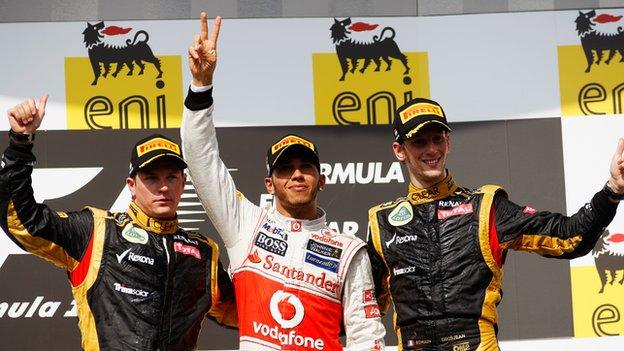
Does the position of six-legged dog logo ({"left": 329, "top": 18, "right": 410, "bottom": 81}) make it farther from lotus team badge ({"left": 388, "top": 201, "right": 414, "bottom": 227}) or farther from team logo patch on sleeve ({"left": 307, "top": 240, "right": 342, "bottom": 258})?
team logo patch on sleeve ({"left": 307, "top": 240, "right": 342, "bottom": 258})

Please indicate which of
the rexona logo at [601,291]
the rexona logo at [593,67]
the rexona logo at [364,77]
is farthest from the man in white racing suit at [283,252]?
the rexona logo at [593,67]

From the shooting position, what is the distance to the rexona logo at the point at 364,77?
17.4 ft

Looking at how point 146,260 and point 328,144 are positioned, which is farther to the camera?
point 328,144

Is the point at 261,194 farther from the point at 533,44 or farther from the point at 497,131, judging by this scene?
the point at 533,44

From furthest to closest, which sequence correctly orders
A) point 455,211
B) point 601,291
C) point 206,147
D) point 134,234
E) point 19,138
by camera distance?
Answer: 1. point 601,291
2. point 455,211
3. point 134,234
4. point 206,147
5. point 19,138

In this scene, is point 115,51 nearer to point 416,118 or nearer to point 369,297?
point 416,118

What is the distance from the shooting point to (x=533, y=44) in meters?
5.41

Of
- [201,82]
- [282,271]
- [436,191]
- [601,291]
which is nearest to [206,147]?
[201,82]

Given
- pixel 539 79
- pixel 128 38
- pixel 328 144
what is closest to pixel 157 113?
pixel 128 38

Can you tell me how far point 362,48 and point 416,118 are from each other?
173 cm

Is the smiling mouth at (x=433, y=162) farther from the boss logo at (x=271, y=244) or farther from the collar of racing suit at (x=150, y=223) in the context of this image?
the collar of racing suit at (x=150, y=223)

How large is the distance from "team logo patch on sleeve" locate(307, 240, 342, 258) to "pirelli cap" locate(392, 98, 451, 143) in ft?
1.75

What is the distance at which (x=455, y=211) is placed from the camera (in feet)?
12.1

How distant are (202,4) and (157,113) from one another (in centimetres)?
67
